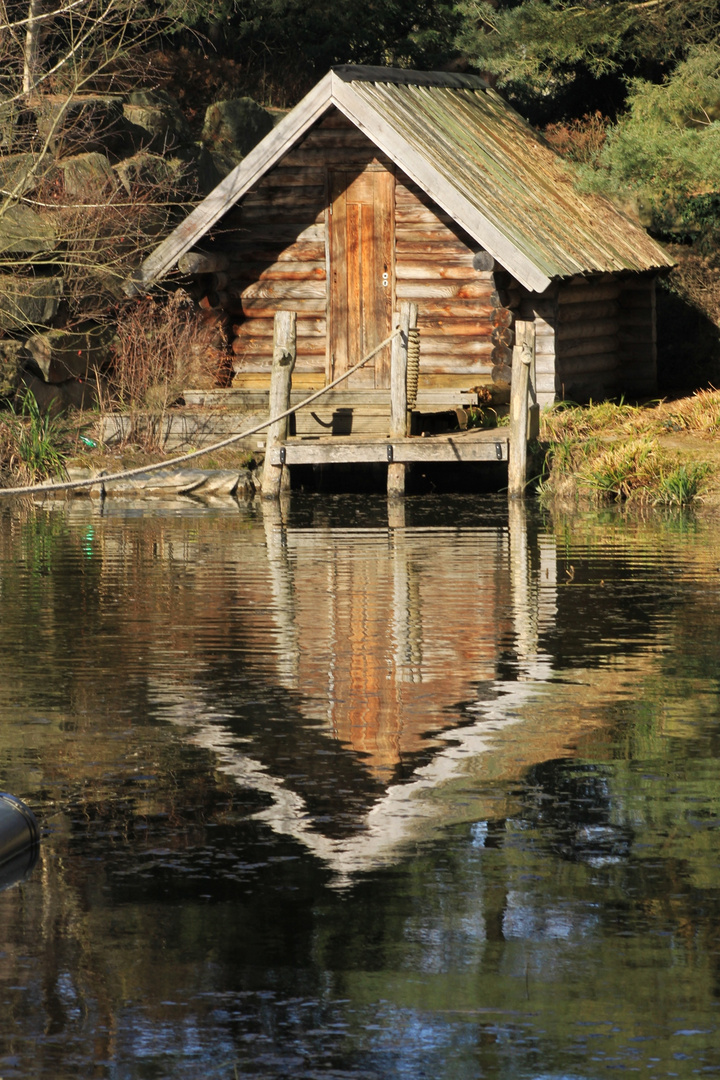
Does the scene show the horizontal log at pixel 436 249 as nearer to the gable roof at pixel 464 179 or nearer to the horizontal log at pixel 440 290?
the horizontal log at pixel 440 290

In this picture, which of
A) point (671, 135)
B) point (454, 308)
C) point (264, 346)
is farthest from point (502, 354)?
point (264, 346)

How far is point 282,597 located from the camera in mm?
13258

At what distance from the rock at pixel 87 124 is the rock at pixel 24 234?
1.51m

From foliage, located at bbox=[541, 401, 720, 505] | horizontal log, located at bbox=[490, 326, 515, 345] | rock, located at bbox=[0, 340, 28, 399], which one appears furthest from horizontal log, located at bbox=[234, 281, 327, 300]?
foliage, located at bbox=[541, 401, 720, 505]

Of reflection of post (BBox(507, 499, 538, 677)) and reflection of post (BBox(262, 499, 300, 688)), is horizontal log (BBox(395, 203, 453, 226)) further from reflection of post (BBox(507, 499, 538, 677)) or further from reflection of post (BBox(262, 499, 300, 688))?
reflection of post (BBox(507, 499, 538, 677))

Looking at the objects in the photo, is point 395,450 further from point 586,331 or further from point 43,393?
point 43,393

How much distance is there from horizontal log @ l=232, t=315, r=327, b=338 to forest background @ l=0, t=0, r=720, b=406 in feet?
5.91

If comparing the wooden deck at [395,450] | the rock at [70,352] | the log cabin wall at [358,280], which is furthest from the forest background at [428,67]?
the wooden deck at [395,450]

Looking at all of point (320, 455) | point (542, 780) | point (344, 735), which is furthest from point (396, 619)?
point (320, 455)

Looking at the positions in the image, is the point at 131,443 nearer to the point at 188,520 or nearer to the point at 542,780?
the point at 188,520

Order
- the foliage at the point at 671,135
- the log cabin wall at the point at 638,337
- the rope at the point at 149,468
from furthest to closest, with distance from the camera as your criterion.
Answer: the log cabin wall at the point at 638,337, the foliage at the point at 671,135, the rope at the point at 149,468

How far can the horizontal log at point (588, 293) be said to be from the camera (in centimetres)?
2297

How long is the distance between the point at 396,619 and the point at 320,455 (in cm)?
827

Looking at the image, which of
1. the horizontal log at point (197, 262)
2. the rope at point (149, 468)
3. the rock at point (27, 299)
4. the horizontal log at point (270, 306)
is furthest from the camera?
the horizontal log at point (270, 306)
